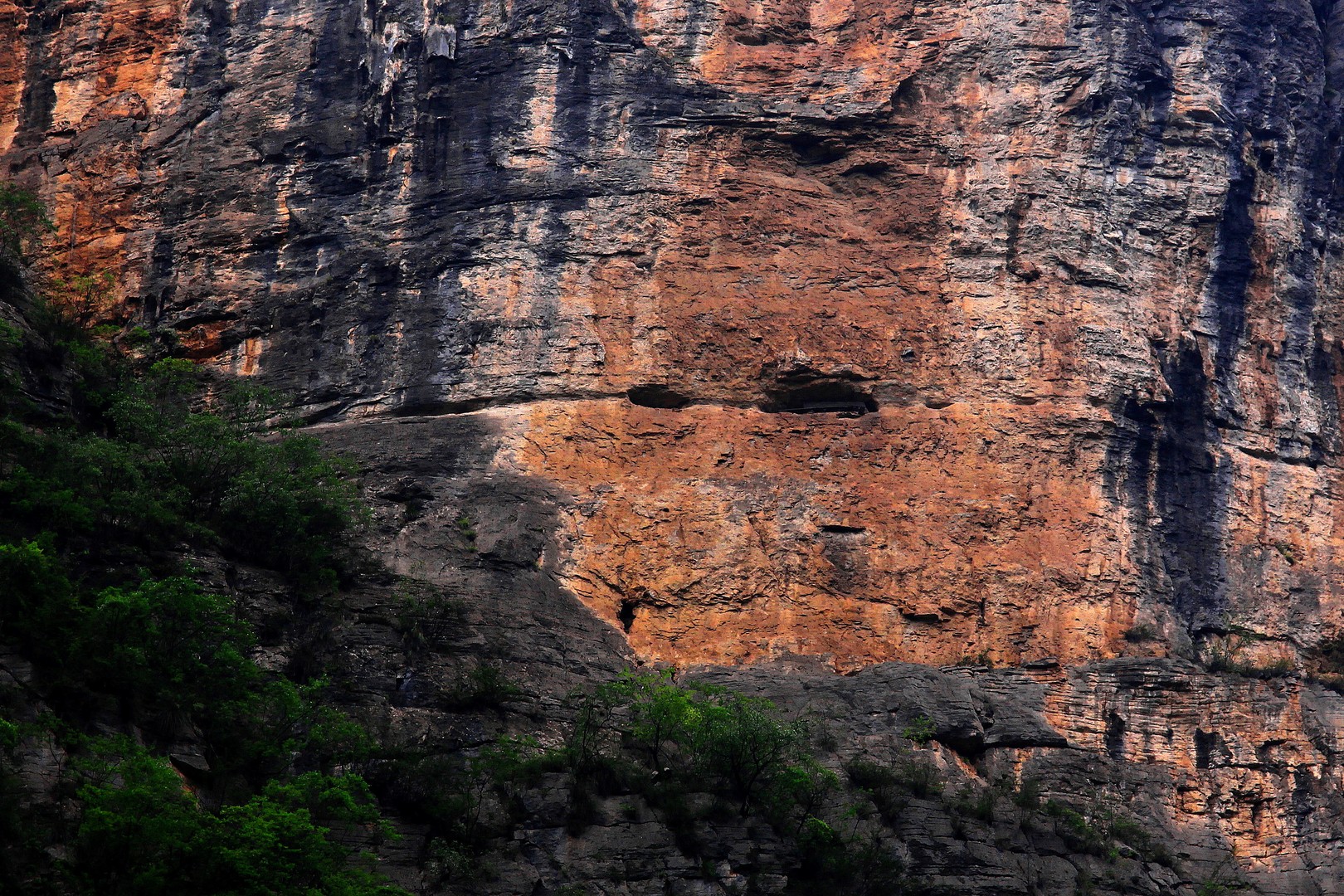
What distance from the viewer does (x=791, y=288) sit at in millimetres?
34969

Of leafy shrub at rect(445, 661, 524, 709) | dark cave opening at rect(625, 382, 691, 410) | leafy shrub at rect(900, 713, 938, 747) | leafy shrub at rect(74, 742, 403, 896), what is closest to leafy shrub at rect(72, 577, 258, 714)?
leafy shrub at rect(74, 742, 403, 896)

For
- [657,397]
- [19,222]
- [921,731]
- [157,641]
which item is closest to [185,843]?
[157,641]

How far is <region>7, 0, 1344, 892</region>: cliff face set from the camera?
107ft

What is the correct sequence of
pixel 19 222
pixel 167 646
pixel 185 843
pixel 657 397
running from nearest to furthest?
1. pixel 185 843
2. pixel 167 646
3. pixel 657 397
4. pixel 19 222

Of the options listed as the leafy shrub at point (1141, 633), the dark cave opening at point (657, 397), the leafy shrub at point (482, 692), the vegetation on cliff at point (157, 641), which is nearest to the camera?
the vegetation on cliff at point (157, 641)

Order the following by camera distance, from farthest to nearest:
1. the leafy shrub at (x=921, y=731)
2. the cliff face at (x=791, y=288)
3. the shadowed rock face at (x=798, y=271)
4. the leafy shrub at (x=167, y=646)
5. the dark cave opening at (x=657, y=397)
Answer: the dark cave opening at (x=657, y=397), the shadowed rock face at (x=798, y=271), the cliff face at (x=791, y=288), the leafy shrub at (x=921, y=731), the leafy shrub at (x=167, y=646)

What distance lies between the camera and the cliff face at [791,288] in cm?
3247

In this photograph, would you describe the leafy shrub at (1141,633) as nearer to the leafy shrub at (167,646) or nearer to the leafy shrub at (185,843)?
the leafy shrub at (185,843)

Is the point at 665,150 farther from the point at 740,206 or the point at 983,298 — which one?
the point at 983,298

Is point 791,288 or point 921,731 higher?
point 791,288

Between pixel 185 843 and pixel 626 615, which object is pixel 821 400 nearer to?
pixel 626 615

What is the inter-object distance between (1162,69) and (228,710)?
72.9 ft

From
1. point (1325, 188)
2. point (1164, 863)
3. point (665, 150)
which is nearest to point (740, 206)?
point (665, 150)

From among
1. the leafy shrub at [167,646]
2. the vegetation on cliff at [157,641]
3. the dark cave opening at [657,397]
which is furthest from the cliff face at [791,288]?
the leafy shrub at [167,646]
